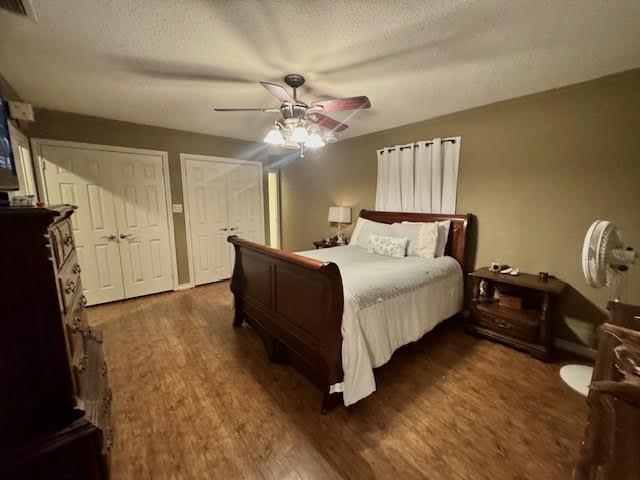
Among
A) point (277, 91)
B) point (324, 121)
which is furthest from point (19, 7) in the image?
point (324, 121)

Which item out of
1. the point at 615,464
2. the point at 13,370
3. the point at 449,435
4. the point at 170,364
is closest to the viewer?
the point at 615,464

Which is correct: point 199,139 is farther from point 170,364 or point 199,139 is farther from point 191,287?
point 170,364

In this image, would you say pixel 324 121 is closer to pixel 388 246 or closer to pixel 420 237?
pixel 388 246

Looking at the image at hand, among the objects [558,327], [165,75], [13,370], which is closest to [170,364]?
[13,370]

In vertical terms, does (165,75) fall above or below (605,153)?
above

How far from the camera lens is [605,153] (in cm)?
220

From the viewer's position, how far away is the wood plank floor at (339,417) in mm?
1407

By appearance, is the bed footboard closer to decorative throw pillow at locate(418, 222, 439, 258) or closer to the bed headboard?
decorative throw pillow at locate(418, 222, 439, 258)

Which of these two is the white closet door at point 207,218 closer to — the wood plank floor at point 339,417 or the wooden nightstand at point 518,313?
the wood plank floor at point 339,417

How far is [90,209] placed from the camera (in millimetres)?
3346

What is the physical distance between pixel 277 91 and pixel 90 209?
3.03 meters

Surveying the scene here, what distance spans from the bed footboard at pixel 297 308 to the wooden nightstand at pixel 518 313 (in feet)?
5.67

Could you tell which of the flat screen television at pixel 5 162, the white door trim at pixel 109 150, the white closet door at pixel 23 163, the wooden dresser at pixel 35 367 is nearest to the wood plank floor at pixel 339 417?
the wooden dresser at pixel 35 367

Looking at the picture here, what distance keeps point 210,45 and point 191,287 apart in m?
3.45
